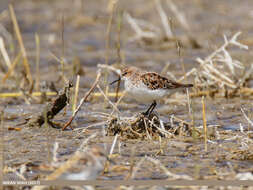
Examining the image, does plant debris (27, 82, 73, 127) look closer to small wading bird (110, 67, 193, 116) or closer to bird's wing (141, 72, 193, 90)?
small wading bird (110, 67, 193, 116)

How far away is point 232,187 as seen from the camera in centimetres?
405

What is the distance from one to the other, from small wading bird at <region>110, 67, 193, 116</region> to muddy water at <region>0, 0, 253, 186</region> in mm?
527

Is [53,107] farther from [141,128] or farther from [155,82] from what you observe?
[155,82]

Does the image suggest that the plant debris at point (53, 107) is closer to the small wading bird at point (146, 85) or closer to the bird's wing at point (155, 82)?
the small wading bird at point (146, 85)

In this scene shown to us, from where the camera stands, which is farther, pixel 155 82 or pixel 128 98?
pixel 128 98

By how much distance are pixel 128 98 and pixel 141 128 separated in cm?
226

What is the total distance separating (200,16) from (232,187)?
9.88 metres

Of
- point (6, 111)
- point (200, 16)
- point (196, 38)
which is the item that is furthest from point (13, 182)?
point (200, 16)

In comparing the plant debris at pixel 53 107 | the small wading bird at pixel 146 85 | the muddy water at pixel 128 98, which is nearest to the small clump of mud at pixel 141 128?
the muddy water at pixel 128 98

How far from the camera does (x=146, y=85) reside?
601 centimetres

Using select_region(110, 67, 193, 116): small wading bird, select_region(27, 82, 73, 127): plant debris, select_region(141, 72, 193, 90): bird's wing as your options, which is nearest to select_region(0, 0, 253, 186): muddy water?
select_region(27, 82, 73, 127): plant debris

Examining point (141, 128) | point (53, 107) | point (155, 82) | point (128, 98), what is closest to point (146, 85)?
point (155, 82)

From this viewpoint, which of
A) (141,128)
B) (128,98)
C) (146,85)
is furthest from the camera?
(128,98)

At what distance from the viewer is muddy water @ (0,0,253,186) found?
5105 millimetres
